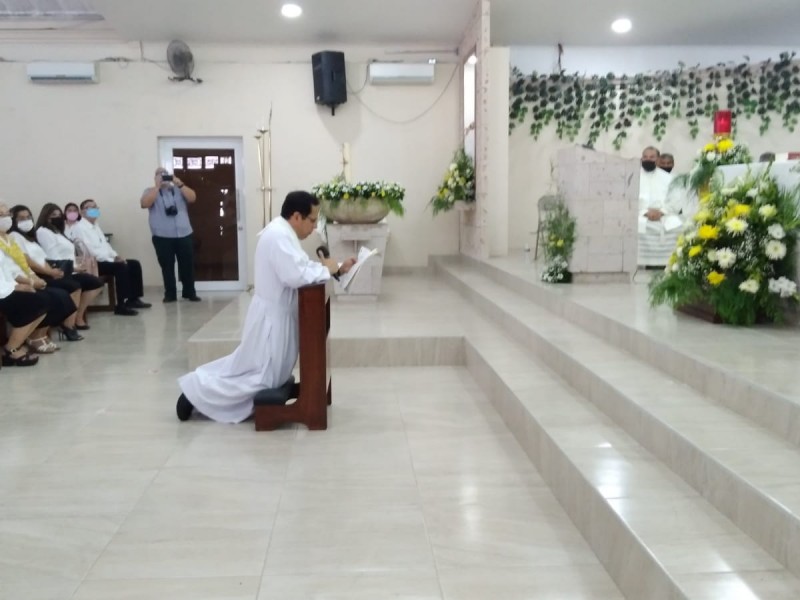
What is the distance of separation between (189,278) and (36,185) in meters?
2.41

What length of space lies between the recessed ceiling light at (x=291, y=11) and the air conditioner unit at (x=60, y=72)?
8.72ft

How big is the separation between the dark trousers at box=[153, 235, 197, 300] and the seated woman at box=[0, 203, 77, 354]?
2.33m

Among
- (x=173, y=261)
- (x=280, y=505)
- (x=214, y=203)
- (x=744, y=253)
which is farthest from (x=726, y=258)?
(x=214, y=203)

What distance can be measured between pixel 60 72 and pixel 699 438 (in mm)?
8621

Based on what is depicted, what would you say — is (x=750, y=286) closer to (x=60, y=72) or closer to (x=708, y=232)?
(x=708, y=232)

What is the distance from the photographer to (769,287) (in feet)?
11.9

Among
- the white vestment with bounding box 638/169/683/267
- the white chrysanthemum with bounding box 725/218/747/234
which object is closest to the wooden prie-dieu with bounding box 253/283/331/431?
the white chrysanthemum with bounding box 725/218/747/234

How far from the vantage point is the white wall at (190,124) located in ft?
29.0

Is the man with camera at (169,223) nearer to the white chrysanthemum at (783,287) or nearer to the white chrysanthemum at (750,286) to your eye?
the white chrysanthemum at (750,286)

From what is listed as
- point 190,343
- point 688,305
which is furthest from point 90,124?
point 688,305

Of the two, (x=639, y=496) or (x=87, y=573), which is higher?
(x=639, y=496)

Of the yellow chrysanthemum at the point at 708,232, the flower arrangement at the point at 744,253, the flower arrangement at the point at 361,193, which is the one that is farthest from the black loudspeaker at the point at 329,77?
the yellow chrysanthemum at the point at 708,232

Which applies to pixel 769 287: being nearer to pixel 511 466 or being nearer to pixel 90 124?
pixel 511 466

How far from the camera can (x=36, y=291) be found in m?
5.51
